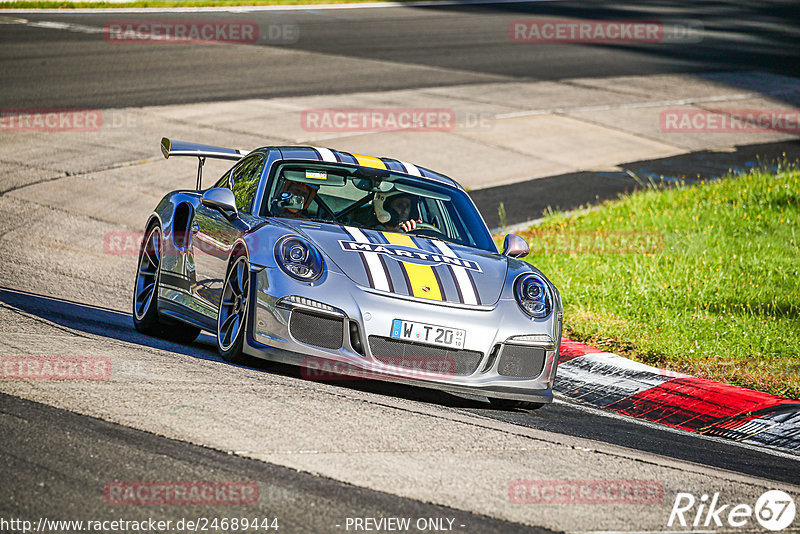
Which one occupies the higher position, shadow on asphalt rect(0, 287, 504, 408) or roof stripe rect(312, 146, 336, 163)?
roof stripe rect(312, 146, 336, 163)

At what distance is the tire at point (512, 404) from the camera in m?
6.18

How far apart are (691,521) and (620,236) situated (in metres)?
7.57

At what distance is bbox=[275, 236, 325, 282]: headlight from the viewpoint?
5.70 meters

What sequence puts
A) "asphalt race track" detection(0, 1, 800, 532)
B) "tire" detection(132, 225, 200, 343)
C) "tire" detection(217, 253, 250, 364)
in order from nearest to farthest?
"asphalt race track" detection(0, 1, 800, 532) < "tire" detection(217, 253, 250, 364) < "tire" detection(132, 225, 200, 343)

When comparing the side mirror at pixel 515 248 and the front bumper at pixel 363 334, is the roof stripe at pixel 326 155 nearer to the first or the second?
the side mirror at pixel 515 248

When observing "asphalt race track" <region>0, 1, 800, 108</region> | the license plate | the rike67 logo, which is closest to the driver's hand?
the license plate

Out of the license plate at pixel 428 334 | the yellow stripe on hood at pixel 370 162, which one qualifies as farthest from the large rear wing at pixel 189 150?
the license plate at pixel 428 334

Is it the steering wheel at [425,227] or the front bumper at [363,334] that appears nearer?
the front bumper at [363,334]

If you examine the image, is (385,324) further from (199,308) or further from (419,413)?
(199,308)

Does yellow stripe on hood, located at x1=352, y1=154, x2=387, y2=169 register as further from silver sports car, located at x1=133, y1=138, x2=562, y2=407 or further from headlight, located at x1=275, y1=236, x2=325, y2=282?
headlight, located at x1=275, y1=236, x2=325, y2=282

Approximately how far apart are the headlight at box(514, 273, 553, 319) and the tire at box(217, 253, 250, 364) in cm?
155

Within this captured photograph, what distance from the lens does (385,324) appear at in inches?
219

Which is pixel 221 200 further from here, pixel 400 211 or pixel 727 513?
pixel 727 513

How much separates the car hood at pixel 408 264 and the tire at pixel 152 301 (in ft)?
4.83
